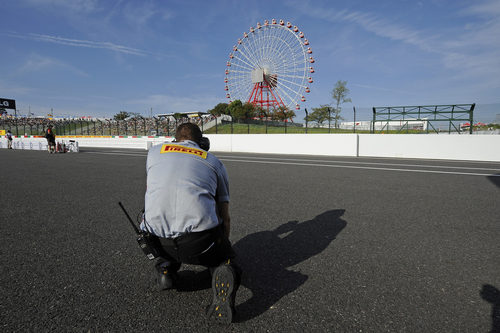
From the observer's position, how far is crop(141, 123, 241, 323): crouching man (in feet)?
6.13

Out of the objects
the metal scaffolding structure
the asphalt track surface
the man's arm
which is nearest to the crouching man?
the man's arm

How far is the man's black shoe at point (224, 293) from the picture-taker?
1838mm

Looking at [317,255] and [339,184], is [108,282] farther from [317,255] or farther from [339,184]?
[339,184]

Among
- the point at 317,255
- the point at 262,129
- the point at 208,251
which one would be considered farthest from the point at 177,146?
the point at 262,129

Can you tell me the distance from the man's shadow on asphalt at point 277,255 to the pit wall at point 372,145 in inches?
472

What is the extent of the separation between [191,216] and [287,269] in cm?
122

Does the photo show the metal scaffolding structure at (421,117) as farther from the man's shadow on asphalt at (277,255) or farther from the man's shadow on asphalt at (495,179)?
the man's shadow on asphalt at (277,255)

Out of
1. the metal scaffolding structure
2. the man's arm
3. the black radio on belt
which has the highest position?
the metal scaffolding structure

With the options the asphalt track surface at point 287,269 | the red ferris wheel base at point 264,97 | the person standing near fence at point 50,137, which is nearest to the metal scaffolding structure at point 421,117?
the asphalt track surface at point 287,269

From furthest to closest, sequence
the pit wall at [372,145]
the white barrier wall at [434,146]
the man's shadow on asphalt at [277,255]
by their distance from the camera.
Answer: the pit wall at [372,145]
the white barrier wall at [434,146]
the man's shadow on asphalt at [277,255]

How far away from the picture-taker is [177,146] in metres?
2.07

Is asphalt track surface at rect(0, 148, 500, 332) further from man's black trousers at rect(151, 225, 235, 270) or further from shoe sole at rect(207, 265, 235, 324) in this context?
man's black trousers at rect(151, 225, 235, 270)

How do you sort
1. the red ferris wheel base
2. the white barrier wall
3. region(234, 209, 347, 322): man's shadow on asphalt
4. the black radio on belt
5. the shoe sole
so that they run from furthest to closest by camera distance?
the red ferris wheel base, the white barrier wall, region(234, 209, 347, 322): man's shadow on asphalt, the black radio on belt, the shoe sole

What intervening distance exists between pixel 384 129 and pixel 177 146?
19.9m
